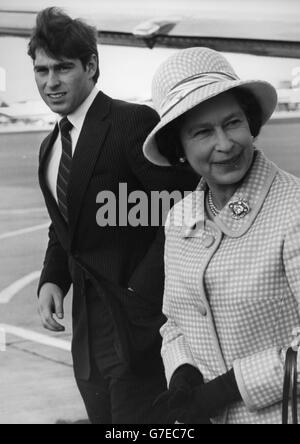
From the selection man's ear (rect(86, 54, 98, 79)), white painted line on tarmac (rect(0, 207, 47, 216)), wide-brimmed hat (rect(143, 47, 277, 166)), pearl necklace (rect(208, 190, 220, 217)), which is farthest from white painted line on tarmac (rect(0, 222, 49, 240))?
pearl necklace (rect(208, 190, 220, 217))

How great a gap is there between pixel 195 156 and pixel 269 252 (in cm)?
27

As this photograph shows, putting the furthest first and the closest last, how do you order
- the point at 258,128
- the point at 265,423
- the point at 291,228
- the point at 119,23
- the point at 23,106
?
the point at 23,106
the point at 119,23
the point at 258,128
the point at 265,423
the point at 291,228

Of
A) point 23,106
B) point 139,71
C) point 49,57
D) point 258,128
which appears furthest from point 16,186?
point 258,128

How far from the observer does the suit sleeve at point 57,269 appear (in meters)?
2.59

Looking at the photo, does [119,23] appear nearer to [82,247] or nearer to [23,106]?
[23,106]

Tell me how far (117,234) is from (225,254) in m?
0.82

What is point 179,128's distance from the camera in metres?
1.81

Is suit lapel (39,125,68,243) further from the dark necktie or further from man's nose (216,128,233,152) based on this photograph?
man's nose (216,128,233,152)

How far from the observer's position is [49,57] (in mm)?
2492

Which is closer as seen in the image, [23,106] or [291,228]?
[291,228]

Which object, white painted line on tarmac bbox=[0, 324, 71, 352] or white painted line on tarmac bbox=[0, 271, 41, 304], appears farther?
white painted line on tarmac bbox=[0, 271, 41, 304]

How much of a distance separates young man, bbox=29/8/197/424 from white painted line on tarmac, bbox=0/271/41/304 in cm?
280

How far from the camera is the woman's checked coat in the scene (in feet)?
5.19

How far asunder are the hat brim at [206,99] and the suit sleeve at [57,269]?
0.77m
